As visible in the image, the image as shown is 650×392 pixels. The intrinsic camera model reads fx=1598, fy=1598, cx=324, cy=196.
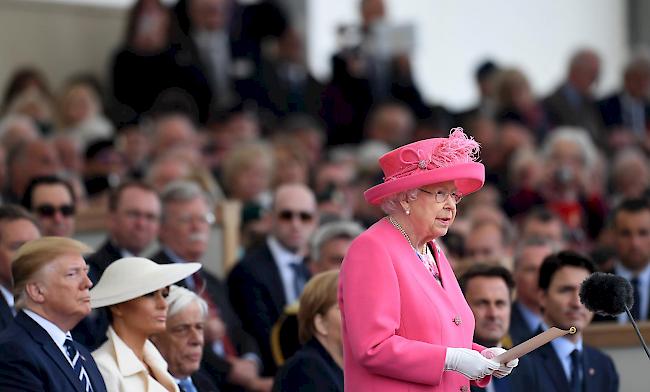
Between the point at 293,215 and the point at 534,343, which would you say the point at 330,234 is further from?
the point at 534,343

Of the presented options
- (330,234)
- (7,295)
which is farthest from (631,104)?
(7,295)

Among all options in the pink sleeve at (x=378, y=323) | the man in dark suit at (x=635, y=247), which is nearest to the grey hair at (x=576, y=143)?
the man in dark suit at (x=635, y=247)

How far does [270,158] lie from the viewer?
40.9ft

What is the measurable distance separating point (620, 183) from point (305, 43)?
4705mm

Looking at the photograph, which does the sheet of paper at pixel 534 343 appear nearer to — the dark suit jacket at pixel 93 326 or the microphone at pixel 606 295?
the microphone at pixel 606 295

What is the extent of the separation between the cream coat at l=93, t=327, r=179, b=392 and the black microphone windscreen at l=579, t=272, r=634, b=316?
201 centimetres

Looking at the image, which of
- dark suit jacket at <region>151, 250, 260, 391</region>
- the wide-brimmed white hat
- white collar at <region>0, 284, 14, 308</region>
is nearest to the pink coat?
the wide-brimmed white hat

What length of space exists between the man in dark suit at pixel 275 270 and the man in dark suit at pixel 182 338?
6.51 feet

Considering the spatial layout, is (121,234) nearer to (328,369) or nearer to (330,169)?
(328,369)

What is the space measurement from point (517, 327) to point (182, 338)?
2.37 metres

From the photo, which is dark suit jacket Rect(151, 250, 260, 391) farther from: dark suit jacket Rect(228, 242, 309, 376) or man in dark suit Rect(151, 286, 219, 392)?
man in dark suit Rect(151, 286, 219, 392)

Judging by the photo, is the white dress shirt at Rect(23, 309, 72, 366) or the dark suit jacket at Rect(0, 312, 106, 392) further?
the white dress shirt at Rect(23, 309, 72, 366)

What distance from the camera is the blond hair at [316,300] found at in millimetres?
7770

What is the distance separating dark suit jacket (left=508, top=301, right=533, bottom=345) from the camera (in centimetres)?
892
